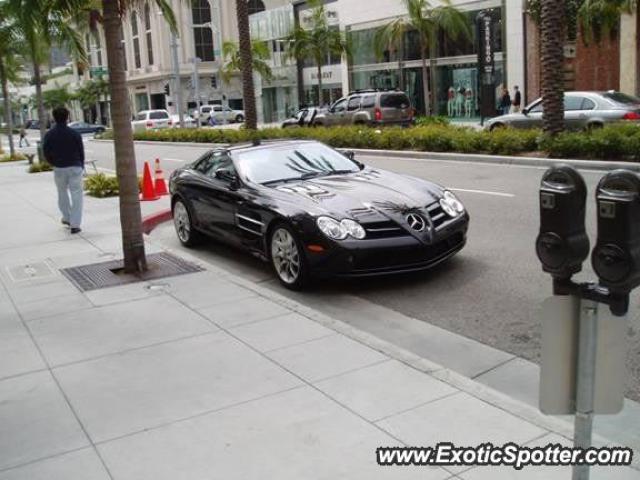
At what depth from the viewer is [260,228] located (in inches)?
308

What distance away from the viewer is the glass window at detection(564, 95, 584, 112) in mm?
18750

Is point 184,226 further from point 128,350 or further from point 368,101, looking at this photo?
point 368,101

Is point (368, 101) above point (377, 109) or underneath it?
above

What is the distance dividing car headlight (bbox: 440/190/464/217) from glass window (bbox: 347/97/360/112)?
21.3 metres

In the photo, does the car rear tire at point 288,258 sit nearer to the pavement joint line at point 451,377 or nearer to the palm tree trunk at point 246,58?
the pavement joint line at point 451,377

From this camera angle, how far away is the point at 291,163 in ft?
28.7

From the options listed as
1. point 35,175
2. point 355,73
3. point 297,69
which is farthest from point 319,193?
point 297,69

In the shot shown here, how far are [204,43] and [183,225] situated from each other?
235 feet

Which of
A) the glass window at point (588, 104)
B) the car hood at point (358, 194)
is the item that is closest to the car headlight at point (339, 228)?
the car hood at point (358, 194)

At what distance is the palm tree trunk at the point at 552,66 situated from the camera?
644 inches

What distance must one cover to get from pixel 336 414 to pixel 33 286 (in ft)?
16.3


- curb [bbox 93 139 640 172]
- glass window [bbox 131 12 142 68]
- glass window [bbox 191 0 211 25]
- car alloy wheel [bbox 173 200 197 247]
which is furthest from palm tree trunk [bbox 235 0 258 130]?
glass window [bbox 131 12 142 68]

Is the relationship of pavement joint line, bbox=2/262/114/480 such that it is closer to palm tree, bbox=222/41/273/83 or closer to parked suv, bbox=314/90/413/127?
parked suv, bbox=314/90/413/127

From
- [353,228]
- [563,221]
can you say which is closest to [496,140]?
[353,228]
